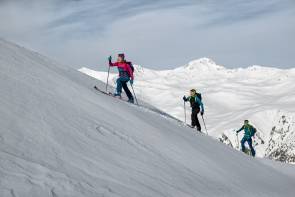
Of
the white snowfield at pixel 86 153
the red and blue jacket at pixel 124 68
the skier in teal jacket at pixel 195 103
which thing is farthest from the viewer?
the skier in teal jacket at pixel 195 103

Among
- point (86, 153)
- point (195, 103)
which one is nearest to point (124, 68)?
point (195, 103)

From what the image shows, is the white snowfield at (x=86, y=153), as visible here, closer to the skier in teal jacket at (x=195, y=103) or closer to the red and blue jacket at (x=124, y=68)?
the red and blue jacket at (x=124, y=68)

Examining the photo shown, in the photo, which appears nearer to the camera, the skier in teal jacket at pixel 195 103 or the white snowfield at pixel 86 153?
the white snowfield at pixel 86 153

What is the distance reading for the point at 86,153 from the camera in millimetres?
7148

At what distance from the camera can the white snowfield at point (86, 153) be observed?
548cm

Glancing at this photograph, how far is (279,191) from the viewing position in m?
13.0

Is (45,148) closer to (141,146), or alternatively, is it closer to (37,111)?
(37,111)

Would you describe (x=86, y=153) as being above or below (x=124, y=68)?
below

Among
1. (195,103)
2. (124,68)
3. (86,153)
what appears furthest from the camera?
(195,103)

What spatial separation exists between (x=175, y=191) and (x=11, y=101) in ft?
11.1

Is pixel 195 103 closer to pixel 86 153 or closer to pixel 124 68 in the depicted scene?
pixel 124 68

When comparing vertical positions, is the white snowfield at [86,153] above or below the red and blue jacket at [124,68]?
below

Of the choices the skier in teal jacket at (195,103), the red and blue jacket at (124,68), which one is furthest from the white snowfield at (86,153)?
the skier in teal jacket at (195,103)

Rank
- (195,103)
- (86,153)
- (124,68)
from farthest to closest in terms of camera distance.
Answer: (195,103), (124,68), (86,153)
